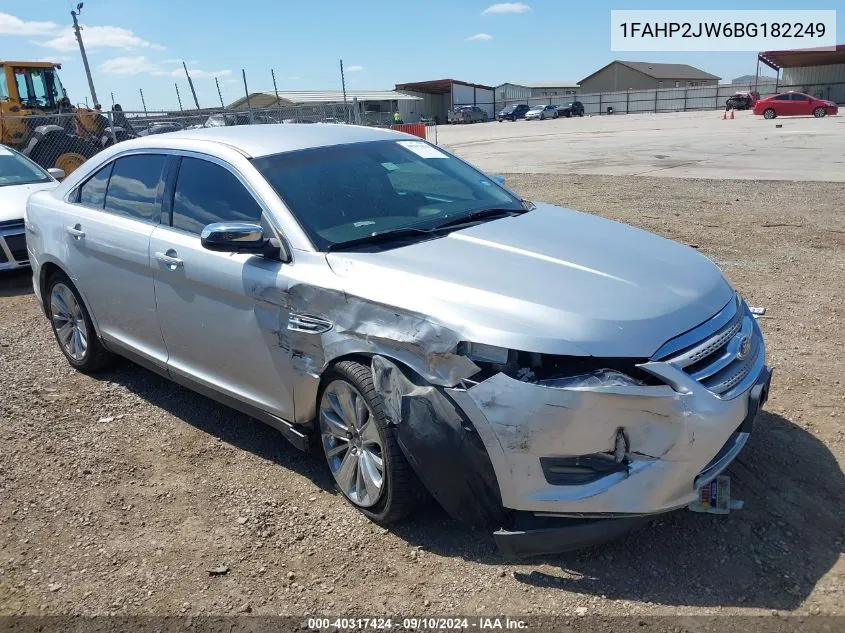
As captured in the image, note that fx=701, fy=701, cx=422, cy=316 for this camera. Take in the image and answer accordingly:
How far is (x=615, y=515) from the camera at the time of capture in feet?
8.54

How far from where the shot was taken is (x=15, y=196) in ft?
28.5

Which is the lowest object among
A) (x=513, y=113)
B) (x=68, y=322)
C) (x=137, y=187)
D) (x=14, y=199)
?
(x=513, y=113)

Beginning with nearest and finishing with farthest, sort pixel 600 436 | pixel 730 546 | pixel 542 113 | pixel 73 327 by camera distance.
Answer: pixel 600 436, pixel 730 546, pixel 73 327, pixel 542 113

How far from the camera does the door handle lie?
3814mm

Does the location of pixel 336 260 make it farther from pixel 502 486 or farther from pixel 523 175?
pixel 523 175

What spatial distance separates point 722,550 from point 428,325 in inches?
60.7

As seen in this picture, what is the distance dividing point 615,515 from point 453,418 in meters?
0.70

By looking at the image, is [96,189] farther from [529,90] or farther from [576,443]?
[529,90]

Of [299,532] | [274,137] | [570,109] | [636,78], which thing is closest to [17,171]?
[274,137]

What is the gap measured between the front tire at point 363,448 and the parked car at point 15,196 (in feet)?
20.3

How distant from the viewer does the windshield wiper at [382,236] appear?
328 centimetres

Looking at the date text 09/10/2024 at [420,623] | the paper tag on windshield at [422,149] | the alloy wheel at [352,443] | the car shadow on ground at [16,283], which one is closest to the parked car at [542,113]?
the car shadow on ground at [16,283]

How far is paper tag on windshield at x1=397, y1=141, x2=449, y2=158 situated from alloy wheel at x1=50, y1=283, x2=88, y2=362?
2.61m

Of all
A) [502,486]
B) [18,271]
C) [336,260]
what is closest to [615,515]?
[502,486]
